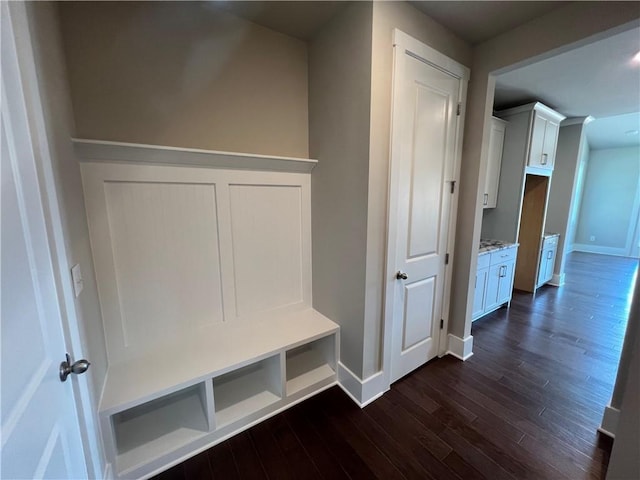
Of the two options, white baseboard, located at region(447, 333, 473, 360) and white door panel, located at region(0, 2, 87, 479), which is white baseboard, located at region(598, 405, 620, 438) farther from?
white door panel, located at region(0, 2, 87, 479)

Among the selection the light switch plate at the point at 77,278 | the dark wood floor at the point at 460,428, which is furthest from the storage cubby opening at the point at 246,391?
the light switch plate at the point at 77,278

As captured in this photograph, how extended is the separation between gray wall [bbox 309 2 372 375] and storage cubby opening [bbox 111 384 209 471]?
1024mm

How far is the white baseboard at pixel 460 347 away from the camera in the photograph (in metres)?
2.31

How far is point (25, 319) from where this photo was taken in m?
0.72

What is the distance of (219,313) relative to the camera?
74.4 inches

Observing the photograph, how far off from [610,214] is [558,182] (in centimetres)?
402

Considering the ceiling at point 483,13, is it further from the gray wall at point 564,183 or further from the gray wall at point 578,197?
the gray wall at point 578,197

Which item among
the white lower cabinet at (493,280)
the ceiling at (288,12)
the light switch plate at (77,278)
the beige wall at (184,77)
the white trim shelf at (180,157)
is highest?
the ceiling at (288,12)

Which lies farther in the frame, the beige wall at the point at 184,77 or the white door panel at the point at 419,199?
the white door panel at the point at 419,199

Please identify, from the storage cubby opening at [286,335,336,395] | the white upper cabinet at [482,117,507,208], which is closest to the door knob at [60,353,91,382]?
the storage cubby opening at [286,335,336,395]

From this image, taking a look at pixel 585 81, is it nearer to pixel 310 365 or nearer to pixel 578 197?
pixel 310 365

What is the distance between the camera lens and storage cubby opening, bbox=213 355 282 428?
1674 mm

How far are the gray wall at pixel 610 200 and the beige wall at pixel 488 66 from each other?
6.99 meters

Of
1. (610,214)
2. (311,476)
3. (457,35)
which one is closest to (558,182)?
(457,35)
